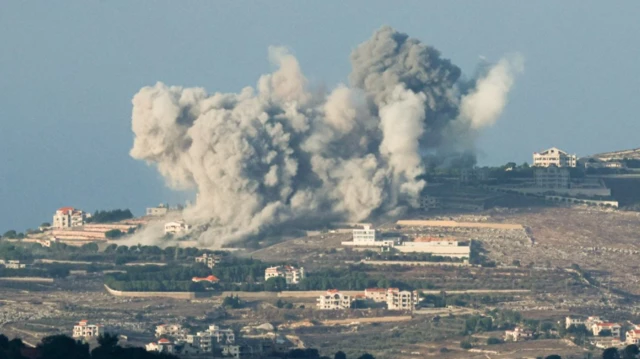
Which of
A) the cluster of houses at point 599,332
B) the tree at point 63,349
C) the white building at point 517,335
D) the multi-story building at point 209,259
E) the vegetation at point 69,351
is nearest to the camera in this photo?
the tree at point 63,349

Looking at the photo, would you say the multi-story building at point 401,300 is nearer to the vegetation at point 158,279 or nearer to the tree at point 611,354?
the vegetation at point 158,279

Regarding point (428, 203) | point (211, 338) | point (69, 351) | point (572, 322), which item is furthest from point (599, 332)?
point (69, 351)

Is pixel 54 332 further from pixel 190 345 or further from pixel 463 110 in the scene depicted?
pixel 463 110

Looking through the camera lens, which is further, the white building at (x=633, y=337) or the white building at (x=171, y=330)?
the white building at (x=171, y=330)

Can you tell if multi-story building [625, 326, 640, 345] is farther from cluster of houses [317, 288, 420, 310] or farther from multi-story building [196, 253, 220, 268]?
multi-story building [196, 253, 220, 268]

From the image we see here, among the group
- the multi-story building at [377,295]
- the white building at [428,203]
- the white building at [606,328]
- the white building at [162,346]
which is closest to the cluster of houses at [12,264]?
the multi-story building at [377,295]

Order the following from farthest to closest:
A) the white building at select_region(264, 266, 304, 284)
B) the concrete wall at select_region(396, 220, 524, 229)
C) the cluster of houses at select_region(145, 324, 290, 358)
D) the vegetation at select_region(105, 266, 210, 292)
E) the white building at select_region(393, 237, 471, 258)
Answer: the concrete wall at select_region(396, 220, 524, 229)
the white building at select_region(393, 237, 471, 258)
the white building at select_region(264, 266, 304, 284)
the vegetation at select_region(105, 266, 210, 292)
the cluster of houses at select_region(145, 324, 290, 358)

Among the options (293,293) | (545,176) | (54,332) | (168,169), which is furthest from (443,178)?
(54,332)

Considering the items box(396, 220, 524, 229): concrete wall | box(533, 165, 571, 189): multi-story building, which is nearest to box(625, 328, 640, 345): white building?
box(396, 220, 524, 229): concrete wall
